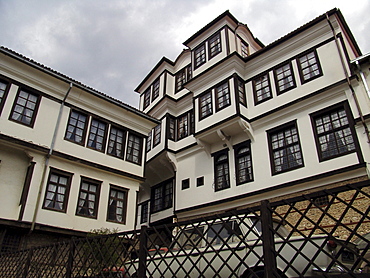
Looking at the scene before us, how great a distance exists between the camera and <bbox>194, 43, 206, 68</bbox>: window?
1990 cm

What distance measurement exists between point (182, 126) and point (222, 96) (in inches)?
179

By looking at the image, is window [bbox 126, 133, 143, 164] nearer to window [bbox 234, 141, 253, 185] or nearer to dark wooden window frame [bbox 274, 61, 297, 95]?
window [bbox 234, 141, 253, 185]

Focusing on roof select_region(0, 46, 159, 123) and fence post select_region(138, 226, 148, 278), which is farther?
roof select_region(0, 46, 159, 123)

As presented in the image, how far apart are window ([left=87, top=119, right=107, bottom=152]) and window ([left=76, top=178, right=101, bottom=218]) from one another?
1844mm

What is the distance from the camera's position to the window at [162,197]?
2036 cm

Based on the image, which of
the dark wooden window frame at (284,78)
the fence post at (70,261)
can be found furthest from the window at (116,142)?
the fence post at (70,261)

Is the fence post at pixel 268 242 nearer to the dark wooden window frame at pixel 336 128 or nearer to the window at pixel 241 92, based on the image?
the dark wooden window frame at pixel 336 128

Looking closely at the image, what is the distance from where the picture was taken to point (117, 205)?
15461mm

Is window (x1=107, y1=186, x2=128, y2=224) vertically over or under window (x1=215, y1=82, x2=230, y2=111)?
under

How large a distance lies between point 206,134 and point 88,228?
8.13m

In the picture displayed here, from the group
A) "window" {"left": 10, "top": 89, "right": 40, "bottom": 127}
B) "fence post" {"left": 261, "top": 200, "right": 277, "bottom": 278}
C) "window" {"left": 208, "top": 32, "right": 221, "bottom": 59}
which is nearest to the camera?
"fence post" {"left": 261, "top": 200, "right": 277, "bottom": 278}

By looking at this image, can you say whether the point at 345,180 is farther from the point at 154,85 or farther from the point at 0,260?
the point at 154,85

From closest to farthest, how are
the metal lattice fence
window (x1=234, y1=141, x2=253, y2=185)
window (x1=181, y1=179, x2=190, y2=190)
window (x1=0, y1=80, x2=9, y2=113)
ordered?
the metal lattice fence, window (x1=0, y1=80, x2=9, y2=113), window (x1=234, y1=141, x2=253, y2=185), window (x1=181, y1=179, x2=190, y2=190)

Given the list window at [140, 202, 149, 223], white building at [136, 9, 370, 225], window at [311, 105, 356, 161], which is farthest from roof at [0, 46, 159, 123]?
window at [311, 105, 356, 161]
